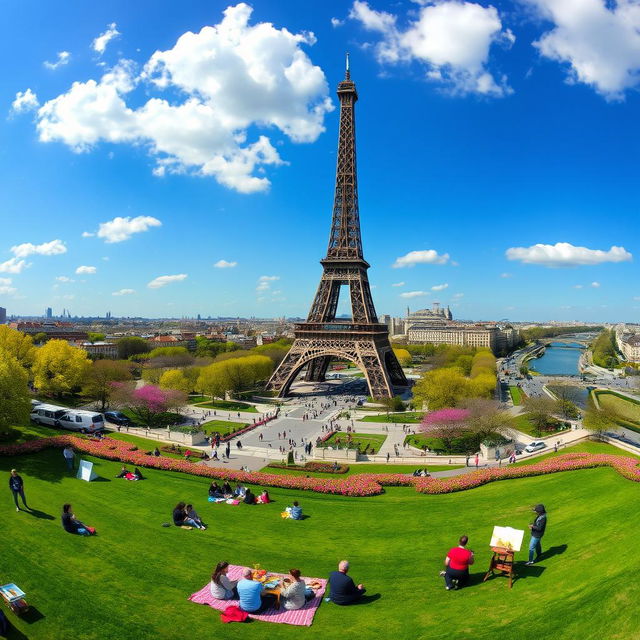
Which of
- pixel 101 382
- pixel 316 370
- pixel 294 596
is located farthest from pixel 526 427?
pixel 101 382

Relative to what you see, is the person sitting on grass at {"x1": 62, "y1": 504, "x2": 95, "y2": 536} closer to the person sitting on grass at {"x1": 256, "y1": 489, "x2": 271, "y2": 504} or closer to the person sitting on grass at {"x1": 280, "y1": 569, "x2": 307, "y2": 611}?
the person sitting on grass at {"x1": 280, "y1": 569, "x2": 307, "y2": 611}

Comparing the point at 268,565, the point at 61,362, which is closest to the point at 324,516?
the point at 268,565

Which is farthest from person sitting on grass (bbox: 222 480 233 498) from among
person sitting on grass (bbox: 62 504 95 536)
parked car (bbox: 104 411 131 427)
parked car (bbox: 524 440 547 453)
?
parked car (bbox: 104 411 131 427)

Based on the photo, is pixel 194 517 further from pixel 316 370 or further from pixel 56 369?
pixel 316 370

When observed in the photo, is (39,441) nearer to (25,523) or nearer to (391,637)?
(25,523)

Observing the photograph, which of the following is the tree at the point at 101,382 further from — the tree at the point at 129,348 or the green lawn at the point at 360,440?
the tree at the point at 129,348

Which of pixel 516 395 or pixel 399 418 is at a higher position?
pixel 399 418
